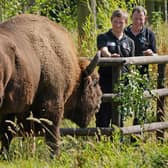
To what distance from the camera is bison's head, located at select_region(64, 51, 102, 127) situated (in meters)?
9.99

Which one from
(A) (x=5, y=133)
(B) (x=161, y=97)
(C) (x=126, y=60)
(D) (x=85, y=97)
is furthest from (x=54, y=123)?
(B) (x=161, y=97)

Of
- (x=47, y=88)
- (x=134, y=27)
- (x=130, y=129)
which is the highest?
(x=134, y=27)

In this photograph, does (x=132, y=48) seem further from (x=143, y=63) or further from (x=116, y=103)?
(x=116, y=103)

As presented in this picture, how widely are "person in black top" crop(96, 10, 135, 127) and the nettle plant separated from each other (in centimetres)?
22

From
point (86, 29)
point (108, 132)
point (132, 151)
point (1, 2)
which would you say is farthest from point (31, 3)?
point (132, 151)

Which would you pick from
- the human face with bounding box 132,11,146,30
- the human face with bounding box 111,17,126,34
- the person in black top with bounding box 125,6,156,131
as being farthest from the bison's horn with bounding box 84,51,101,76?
the human face with bounding box 132,11,146,30

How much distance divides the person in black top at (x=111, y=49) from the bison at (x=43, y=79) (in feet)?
0.71

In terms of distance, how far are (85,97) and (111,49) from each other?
2.45ft

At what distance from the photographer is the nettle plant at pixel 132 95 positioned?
9.54 metres

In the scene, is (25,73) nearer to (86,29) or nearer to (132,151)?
(132,151)

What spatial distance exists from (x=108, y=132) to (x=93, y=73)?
85 centimetres

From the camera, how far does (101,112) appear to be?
34.1 feet

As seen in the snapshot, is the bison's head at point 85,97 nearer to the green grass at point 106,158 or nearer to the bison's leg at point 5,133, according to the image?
the bison's leg at point 5,133

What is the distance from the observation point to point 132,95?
9562 mm
